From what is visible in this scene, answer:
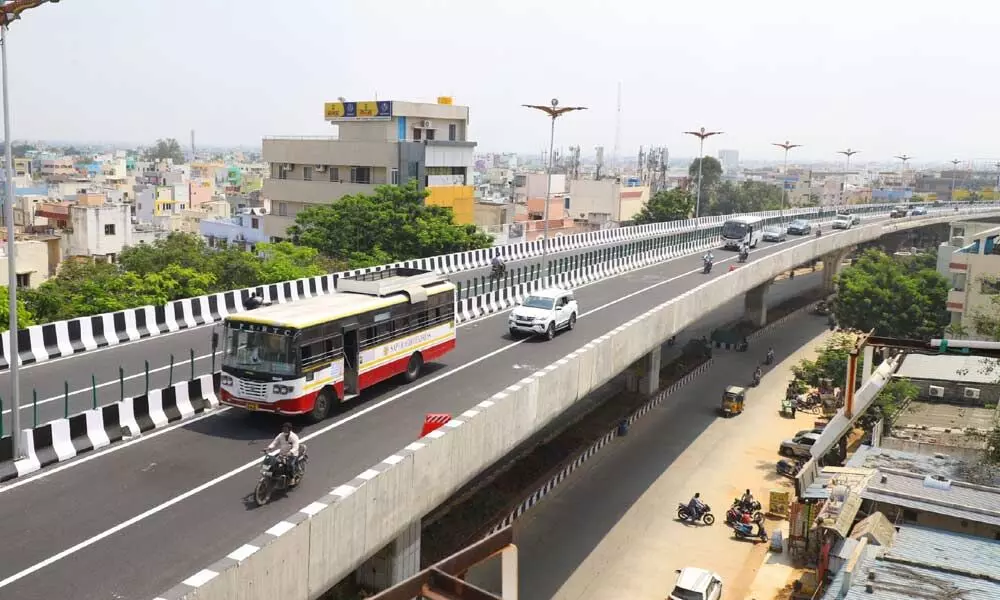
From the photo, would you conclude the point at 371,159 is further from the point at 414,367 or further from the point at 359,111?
the point at 414,367

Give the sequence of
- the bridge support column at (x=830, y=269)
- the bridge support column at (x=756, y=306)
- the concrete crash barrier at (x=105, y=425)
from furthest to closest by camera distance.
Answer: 1. the bridge support column at (x=830, y=269)
2. the bridge support column at (x=756, y=306)
3. the concrete crash barrier at (x=105, y=425)

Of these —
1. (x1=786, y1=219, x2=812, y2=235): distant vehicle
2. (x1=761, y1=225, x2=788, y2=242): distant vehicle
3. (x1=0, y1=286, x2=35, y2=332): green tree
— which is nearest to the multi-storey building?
Answer: (x1=761, y1=225, x2=788, y2=242): distant vehicle

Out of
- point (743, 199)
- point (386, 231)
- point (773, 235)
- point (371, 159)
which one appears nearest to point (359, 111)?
point (371, 159)

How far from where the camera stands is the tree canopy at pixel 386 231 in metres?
48.8

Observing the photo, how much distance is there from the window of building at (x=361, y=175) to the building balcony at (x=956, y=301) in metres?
39.7

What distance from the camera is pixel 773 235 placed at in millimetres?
65438

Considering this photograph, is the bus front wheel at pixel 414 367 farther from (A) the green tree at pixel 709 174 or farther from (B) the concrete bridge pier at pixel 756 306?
(A) the green tree at pixel 709 174

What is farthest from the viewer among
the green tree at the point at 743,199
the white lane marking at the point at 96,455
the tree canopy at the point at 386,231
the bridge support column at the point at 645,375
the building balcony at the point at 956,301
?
the green tree at the point at 743,199

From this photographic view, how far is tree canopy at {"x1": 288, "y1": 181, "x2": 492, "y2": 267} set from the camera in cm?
4878

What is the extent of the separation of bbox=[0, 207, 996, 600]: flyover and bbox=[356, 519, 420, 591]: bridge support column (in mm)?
305

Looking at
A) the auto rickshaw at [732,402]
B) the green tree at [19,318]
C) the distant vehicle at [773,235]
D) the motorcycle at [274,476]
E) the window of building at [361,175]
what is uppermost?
the window of building at [361,175]

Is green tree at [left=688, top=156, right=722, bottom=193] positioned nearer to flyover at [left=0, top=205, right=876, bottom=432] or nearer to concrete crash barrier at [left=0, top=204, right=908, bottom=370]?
flyover at [left=0, top=205, right=876, bottom=432]

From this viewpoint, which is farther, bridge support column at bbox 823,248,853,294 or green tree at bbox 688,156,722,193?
green tree at bbox 688,156,722,193

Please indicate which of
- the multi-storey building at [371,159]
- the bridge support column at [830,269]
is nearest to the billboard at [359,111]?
the multi-storey building at [371,159]
